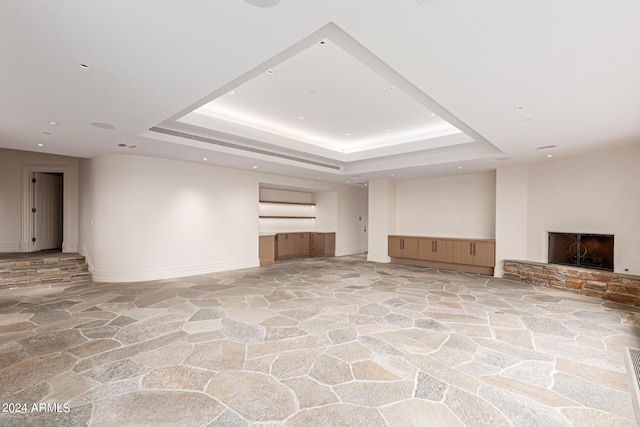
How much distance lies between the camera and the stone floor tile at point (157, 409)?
222 centimetres

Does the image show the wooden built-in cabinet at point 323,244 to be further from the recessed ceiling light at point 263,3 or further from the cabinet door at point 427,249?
the recessed ceiling light at point 263,3

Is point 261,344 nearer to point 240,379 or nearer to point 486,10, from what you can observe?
point 240,379

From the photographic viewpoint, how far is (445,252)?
29.4ft

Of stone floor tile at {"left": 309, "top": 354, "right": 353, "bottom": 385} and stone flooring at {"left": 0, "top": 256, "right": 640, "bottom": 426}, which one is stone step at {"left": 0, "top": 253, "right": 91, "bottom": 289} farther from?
stone floor tile at {"left": 309, "top": 354, "right": 353, "bottom": 385}

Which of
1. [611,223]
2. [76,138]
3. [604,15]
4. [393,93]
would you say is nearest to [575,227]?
[611,223]

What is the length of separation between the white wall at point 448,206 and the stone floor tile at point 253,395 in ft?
27.0

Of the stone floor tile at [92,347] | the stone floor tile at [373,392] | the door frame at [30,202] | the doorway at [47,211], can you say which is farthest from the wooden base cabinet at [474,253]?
the doorway at [47,211]

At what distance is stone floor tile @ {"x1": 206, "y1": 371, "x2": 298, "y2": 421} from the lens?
233 centimetres

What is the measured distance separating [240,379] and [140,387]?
34.7 inches

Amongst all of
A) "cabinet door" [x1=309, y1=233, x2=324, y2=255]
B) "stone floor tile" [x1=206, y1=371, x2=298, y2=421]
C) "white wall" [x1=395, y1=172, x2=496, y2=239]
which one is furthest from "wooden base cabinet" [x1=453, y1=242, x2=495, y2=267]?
"stone floor tile" [x1=206, y1=371, x2=298, y2=421]

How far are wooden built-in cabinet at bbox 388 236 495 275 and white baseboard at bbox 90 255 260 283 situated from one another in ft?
18.0

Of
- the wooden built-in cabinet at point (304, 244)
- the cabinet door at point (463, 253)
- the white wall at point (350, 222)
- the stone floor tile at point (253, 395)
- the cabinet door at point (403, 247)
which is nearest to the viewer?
the stone floor tile at point (253, 395)

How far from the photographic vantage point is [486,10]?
2133 millimetres

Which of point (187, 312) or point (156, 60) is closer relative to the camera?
point (156, 60)
